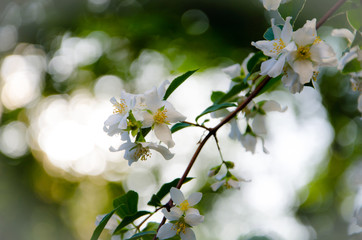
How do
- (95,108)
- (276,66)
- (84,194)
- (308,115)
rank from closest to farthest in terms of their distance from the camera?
(276,66), (308,115), (95,108), (84,194)

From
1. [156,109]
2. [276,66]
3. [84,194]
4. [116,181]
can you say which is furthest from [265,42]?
[84,194]

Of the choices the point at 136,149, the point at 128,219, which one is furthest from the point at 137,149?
the point at 128,219

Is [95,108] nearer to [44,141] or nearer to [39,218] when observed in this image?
[44,141]

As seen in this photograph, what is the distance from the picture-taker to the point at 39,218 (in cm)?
568

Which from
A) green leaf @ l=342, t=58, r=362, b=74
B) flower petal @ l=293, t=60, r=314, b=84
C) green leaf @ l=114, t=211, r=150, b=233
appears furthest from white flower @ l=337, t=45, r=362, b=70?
green leaf @ l=114, t=211, r=150, b=233

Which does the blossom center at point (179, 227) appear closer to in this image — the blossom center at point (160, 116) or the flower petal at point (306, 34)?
the blossom center at point (160, 116)

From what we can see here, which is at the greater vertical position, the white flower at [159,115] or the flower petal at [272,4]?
the flower petal at [272,4]


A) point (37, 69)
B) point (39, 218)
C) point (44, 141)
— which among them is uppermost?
point (37, 69)

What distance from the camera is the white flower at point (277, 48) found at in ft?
1.59

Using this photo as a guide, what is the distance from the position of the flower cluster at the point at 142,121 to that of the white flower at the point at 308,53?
0.60 feet

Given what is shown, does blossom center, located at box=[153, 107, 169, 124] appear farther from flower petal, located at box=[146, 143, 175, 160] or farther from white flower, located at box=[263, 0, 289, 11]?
white flower, located at box=[263, 0, 289, 11]

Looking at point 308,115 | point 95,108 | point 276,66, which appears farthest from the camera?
point 95,108

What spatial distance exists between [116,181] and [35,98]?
1729 millimetres

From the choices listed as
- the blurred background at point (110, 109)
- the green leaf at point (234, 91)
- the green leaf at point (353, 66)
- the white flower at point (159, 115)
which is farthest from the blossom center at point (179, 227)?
the blurred background at point (110, 109)
